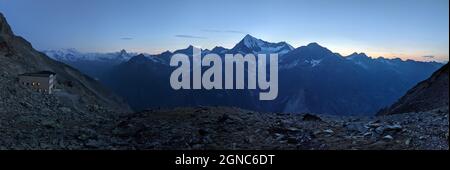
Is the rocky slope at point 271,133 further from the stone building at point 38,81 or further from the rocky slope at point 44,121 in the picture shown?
the stone building at point 38,81

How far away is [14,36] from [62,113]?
58.6m

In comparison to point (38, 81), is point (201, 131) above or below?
below

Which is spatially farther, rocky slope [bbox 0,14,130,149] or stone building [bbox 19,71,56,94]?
stone building [bbox 19,71,56,94]

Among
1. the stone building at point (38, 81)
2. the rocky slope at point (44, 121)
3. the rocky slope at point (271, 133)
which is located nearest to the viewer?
the rocky slope at point (271, 133)

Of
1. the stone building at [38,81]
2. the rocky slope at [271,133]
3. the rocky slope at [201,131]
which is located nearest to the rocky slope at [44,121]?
the rocky slope at [201,131]

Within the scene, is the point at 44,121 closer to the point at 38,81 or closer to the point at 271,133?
the point at 271,133

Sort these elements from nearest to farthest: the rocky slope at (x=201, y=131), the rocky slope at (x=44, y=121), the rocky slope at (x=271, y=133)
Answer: the rocky slope at (x=271, y=133) < the rocky slope at (x=201, y=131) < the rocky slope at (x=44, y=121)

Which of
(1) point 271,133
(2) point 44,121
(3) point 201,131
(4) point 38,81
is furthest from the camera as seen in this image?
(4) point 38,81

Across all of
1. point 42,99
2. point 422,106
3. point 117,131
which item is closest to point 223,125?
point 117,131

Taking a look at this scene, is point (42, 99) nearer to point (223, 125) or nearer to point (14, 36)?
point (223, 125)

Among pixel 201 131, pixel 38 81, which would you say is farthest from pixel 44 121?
pixel 38 81

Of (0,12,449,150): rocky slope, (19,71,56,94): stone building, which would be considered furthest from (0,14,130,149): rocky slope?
(19,71,56,94): stone building

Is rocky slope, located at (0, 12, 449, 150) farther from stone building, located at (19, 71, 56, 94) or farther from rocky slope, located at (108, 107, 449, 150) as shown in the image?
stone building, located at (19, 71, 56, 94)

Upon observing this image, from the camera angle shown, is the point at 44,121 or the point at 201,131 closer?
the point at 201,131
